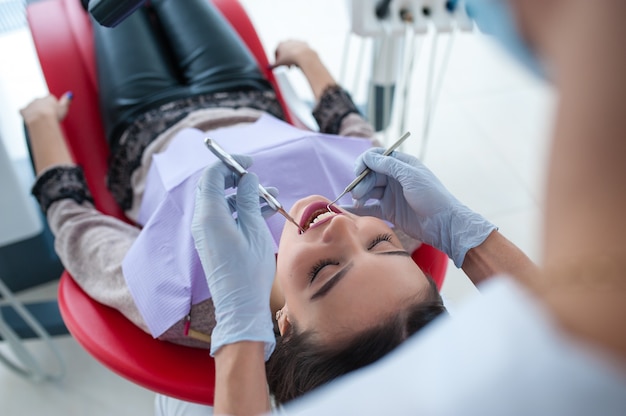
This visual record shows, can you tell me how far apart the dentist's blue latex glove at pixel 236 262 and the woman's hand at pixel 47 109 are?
2.00ft

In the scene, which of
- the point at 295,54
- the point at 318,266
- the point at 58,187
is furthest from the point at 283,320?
the point at 295,54

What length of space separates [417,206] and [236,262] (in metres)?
0.36

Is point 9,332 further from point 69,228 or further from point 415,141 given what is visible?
point 415,141

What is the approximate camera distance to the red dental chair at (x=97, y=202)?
42.2 inches

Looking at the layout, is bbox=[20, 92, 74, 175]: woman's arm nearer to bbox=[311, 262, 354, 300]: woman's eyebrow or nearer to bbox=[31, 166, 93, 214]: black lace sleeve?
bbox=[31, 166, 93, 214]: black lace sleeve

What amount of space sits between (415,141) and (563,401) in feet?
5.87

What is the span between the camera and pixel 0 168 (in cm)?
133

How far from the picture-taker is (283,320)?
98cm

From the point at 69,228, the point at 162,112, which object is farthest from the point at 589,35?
the point at 162,112

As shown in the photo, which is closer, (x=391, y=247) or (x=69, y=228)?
(x=391, y=247)

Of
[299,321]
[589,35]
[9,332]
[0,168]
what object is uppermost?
[589,35]

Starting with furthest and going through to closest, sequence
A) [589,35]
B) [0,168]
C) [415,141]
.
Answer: [415,141]
[0,168]
[589,35]

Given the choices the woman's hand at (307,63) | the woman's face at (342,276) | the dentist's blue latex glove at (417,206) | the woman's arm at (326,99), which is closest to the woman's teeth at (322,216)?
the woman's face at (342,276)

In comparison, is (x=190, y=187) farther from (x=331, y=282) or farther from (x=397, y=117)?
(x=397, y=117)
